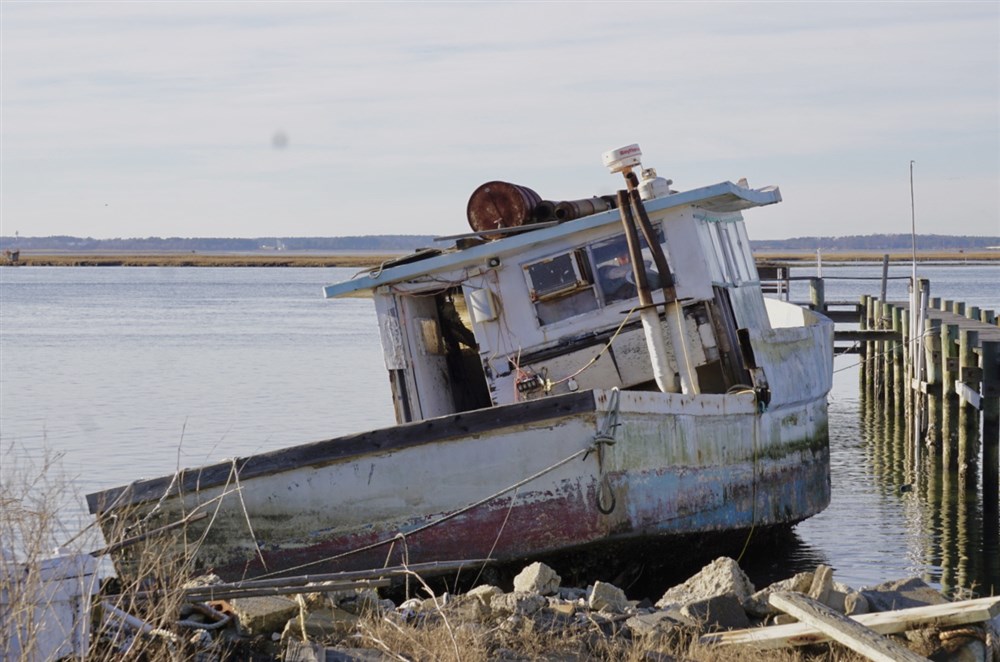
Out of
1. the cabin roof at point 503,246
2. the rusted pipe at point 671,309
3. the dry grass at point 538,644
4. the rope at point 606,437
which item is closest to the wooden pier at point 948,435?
the rusted pipe at point 671,309

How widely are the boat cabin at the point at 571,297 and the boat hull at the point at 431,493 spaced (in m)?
1.77

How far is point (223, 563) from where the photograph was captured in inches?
436

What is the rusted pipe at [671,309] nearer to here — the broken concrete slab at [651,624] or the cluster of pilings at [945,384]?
the broken concrete slab at [651,624]

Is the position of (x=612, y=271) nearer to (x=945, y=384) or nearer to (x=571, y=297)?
(x=571, y=297)

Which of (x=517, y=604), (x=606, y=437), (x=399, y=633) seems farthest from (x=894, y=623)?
(x=606, y=437)

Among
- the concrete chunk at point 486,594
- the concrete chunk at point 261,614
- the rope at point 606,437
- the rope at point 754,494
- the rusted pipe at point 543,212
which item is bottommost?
the rope at point 754,494

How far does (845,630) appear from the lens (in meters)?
8.04

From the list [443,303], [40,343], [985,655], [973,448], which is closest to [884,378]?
[973,448]

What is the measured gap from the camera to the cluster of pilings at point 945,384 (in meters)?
17.3

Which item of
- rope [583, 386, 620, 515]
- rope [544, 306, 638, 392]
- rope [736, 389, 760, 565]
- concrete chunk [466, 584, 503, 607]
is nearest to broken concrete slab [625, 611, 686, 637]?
concrete chunk [466, 584, 503, 607]

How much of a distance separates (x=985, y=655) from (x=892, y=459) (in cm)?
1495

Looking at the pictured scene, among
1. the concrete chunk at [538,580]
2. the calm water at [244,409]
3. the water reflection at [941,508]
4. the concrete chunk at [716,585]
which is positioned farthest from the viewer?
the calm water at [244,409]

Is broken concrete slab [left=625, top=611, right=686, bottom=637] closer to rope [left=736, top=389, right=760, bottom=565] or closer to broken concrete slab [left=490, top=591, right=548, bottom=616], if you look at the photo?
broken concrete slab [left=490, top=591, right=548, bottom=616]

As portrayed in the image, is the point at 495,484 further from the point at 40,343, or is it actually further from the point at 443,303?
the point at 40,343
